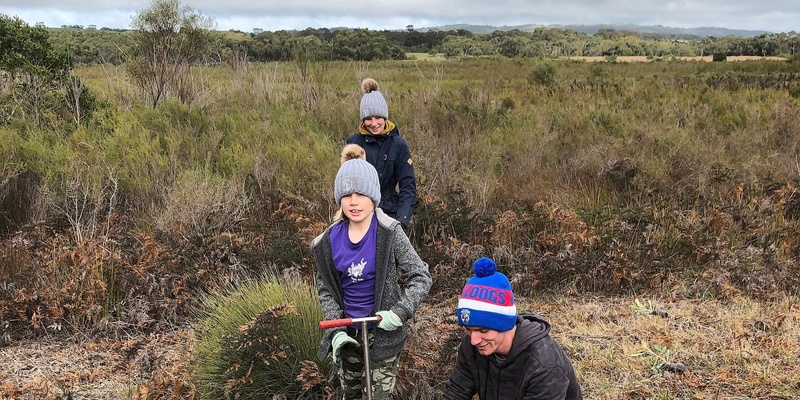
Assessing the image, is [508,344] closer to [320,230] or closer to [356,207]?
[356,207]

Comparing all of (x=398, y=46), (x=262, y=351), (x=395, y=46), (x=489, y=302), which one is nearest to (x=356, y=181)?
(x=489, y=302)

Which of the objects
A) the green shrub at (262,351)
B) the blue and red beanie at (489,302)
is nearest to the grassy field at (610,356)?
the green shrub at (262,351)

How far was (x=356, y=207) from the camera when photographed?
250cm

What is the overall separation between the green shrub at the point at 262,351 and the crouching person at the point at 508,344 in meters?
1.14

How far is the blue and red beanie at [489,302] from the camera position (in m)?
2.05

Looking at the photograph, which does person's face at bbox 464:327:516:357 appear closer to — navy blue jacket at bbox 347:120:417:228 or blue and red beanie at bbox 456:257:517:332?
blue and red beanie at bbox 456:257:517:332

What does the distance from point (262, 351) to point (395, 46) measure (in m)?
43.7

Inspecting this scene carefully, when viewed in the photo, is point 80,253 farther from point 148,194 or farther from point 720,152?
point 720,152

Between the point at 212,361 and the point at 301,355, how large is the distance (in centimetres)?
54

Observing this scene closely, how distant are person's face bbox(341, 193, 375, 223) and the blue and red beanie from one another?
0.66 metres

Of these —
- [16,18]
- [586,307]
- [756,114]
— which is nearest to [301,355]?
[586,307]

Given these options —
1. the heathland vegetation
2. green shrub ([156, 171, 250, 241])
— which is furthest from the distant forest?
green shrub ([156, 171, 250, 241])

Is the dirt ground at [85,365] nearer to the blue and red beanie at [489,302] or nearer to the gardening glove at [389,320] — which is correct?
the gardening glove at [389,320]

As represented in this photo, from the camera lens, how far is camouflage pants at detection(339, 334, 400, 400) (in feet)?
8.75
